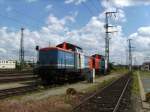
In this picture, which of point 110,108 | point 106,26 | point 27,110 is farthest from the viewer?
point 106,26

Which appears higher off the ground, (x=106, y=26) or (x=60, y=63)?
(x=106, y=26)

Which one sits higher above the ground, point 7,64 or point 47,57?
point 47,57

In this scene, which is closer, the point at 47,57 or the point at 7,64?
the point at 47,57

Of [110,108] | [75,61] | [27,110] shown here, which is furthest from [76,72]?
[27,110]

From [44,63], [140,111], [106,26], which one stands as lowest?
[140,111]

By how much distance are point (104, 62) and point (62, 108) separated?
62.0m

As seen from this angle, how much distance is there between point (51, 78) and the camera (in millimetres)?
32969

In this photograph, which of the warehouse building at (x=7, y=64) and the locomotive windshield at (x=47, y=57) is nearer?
the locomotive windshield at (x=47, y=57)

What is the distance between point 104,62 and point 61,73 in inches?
1782

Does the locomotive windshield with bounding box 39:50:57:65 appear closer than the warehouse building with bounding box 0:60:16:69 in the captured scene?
Yes

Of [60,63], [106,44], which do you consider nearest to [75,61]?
[60,63]

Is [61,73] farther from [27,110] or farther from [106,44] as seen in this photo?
[106,44]

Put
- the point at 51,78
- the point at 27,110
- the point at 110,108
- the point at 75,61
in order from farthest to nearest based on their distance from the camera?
the point at 75,61, the point at 51,78, the point at 110,108, the point at 27,110

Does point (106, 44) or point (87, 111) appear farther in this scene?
point (106, 44)
